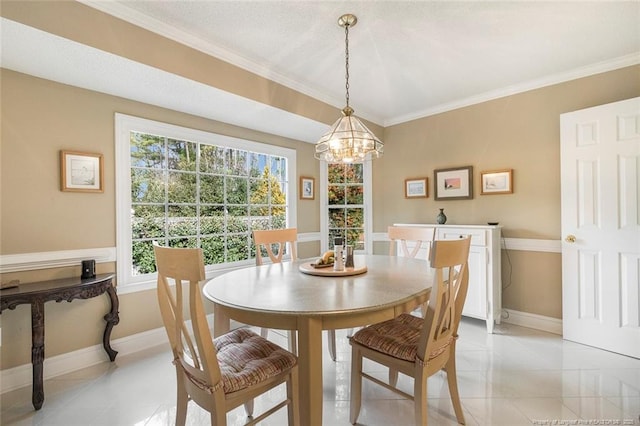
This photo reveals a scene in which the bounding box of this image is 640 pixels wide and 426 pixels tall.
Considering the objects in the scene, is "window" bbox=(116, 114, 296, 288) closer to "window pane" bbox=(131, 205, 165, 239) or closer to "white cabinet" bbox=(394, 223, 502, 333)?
"window pane" bbox=(131, 205, 165, 239)

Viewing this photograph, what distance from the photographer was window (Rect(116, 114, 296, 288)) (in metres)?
2.59

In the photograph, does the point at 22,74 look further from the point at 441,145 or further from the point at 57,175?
the point at 441,145

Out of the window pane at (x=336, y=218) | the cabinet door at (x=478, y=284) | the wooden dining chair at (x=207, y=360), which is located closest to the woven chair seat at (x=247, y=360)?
the wooden dining chair at (x=207, y=360)

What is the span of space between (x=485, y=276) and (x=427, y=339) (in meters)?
1.96

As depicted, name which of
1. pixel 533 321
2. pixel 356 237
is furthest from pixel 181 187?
pixel 533 321

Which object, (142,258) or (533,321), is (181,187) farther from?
(533,321)

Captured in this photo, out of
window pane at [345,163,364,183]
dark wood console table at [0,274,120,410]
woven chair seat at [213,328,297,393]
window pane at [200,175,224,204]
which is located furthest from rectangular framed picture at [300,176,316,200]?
woven chair seat at [213,328,297,393]

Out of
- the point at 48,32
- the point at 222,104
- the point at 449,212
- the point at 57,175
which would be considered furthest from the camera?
the point at 449,212

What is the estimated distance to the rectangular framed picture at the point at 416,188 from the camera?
382 cm

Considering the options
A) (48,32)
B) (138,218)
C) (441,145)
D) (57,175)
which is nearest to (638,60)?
(441,145)

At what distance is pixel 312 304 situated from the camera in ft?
4.19

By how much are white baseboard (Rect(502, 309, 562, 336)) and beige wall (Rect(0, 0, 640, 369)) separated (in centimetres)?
7

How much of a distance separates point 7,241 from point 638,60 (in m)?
5.25

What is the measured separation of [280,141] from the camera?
377 centimetres
